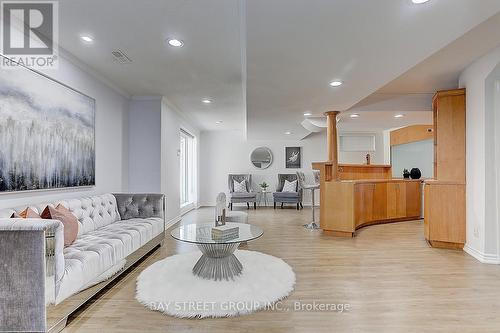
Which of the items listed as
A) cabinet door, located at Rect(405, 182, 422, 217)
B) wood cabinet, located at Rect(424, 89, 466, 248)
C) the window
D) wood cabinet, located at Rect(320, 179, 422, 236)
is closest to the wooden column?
wood cabinet, located at Rect(320, 179, 422, 236)

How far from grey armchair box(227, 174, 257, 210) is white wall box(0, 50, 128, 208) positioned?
11.5 feet

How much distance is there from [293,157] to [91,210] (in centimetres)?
634

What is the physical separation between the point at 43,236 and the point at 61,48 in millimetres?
2274

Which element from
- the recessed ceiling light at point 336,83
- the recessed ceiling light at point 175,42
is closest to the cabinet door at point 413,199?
the recessed ceiling light at point 336,83

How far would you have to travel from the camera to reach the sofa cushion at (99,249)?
1932 millimetres

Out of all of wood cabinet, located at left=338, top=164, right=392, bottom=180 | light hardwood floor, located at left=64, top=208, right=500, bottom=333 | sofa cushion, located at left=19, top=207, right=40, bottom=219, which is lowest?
light hardwood floor, located at left=64, top=208, right=500, bottom=333

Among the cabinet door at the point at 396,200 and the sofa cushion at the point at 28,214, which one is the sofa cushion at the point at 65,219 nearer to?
the sofa cushion at the point at 28,214

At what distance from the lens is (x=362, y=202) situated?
5.04 metres

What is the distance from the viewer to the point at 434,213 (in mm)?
3695

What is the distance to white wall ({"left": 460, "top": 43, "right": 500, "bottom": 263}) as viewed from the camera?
3082 millimetres

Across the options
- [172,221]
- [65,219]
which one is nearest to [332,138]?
[172,221]

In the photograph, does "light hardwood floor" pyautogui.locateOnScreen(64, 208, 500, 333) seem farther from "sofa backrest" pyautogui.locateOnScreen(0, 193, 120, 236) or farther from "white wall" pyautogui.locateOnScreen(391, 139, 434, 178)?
"white wall" pyautogui.locateOnScreen(391, 139, 434, 178)

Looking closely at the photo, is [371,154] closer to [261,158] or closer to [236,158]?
[261,158]

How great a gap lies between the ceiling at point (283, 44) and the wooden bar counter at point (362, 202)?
1451 millimetres
